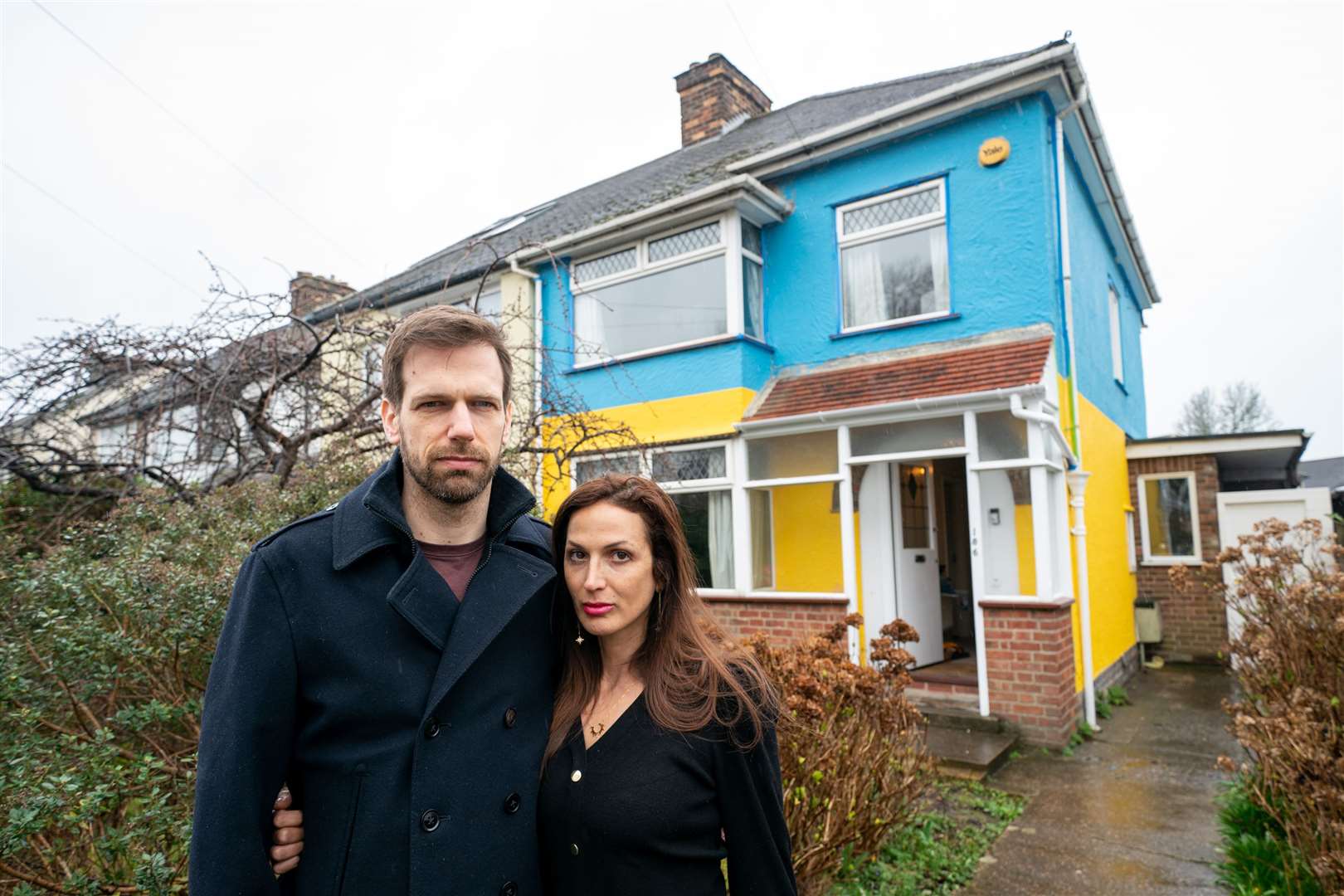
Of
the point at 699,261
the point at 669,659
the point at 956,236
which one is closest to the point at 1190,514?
the point at 956,236

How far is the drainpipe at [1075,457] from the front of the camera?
7203 mm

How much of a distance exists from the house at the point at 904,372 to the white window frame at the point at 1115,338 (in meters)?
0.16

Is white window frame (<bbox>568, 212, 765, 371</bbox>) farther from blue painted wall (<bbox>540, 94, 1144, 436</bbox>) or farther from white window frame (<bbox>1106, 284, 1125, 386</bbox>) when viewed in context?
white window frame (<bbox>1106, 284, 1125, 386</bbox>)

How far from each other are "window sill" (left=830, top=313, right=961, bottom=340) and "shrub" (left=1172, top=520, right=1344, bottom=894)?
3519 mm

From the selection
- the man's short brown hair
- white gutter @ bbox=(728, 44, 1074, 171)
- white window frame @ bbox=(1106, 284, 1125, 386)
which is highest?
white gutter @ bbox=(728, 44, 1074, 171)

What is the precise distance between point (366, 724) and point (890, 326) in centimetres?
761

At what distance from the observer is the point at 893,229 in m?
8.36

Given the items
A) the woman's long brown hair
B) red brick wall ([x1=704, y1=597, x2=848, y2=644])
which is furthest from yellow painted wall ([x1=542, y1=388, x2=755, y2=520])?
the woman's long brown hair

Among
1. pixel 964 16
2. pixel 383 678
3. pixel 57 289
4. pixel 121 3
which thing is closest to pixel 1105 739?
pixel 964 16

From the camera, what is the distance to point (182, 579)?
119 inches

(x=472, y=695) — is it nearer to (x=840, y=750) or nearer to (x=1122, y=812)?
(x=840, y=750)

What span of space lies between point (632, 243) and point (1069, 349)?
5.41 metres

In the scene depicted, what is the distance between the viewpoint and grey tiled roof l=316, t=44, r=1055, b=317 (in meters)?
9.91

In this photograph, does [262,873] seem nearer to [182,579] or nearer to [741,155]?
[182,579]
